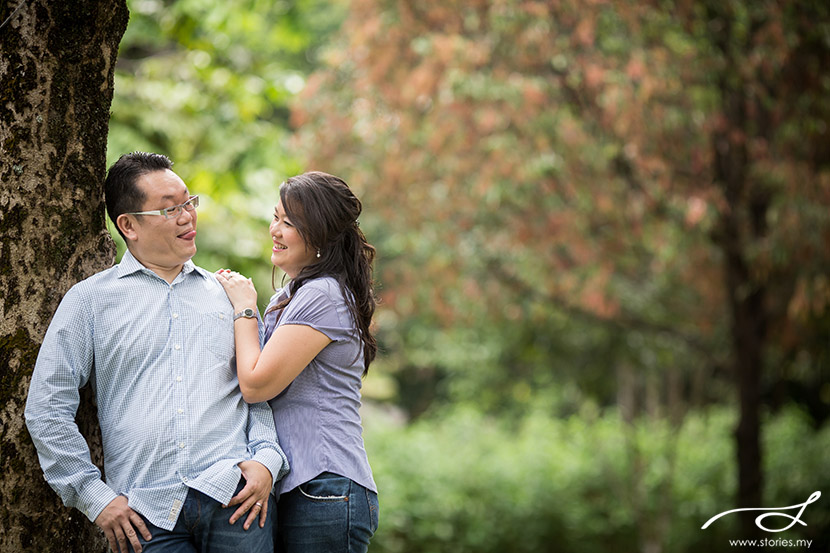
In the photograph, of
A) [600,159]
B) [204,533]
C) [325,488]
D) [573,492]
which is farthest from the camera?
[573,492]

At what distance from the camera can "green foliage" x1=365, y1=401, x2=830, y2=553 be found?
27.9 feet

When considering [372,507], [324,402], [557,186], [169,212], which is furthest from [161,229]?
[557,186]

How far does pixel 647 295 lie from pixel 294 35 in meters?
4.43

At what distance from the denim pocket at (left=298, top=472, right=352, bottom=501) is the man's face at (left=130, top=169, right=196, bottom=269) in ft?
2.30

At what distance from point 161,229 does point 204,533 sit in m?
0.80

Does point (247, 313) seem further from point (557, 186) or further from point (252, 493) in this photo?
point (557, 186)

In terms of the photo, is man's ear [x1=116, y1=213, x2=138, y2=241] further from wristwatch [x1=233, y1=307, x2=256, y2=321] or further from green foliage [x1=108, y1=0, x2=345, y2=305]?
green foliage [x1=108, y1=0, x2=345, y2=305]

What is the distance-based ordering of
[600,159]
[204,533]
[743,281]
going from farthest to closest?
1. [743,281]
2. [600,159]
3. [204,533]

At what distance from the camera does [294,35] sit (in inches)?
287

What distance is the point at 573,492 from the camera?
9648 millimetres

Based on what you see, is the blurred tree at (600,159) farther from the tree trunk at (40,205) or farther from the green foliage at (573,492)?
the tree trunk at (40,205)

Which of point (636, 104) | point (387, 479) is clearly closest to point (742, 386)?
point (636, 104)

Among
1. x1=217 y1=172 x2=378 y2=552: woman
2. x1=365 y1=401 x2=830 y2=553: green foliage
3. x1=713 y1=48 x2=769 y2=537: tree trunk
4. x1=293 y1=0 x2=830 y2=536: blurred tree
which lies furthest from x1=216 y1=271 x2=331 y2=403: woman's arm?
x1=365 y1=401 x2=830 y2=553: green foliage

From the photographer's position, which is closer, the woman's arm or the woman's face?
the woman's arm
